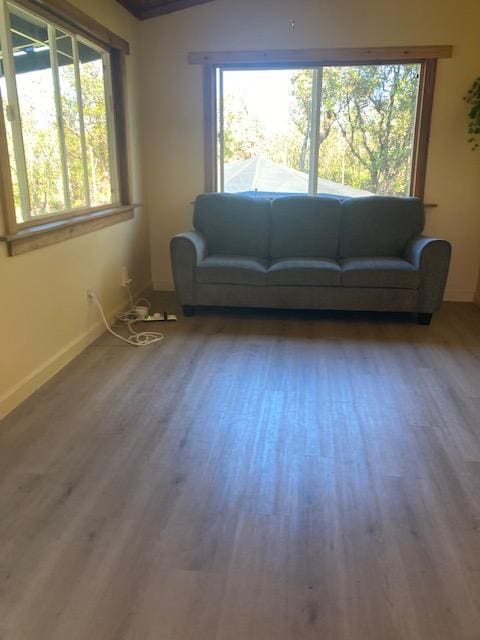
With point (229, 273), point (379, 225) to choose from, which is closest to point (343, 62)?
point (379, 225)

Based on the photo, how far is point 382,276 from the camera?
3.71 m

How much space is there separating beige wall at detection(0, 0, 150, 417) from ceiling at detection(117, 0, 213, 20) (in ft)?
0.27

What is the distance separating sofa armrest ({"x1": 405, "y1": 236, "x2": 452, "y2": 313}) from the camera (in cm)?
363

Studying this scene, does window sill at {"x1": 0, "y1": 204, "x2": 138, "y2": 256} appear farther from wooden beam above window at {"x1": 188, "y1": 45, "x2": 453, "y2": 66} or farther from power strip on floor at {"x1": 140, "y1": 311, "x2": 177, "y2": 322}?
wooden beam above window at {"x1": 188, "y1": 45, "x2": 453, "y2": 66}

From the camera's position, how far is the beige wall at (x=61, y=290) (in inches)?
98.5

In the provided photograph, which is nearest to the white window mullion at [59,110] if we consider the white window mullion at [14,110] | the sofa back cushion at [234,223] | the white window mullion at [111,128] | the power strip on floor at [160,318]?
the white window mullion at [14,110]

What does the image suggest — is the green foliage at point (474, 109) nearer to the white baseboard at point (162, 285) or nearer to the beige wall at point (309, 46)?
the beige wall at point (309, 46)

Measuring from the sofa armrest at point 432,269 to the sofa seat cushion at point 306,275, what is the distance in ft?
1.99

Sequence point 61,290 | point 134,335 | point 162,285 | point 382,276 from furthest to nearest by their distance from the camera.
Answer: point 162,285 → point 382,276 → point 134,335 → point 61,290

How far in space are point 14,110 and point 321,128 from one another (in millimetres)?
2713

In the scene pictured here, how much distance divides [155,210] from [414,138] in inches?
→ 96.5

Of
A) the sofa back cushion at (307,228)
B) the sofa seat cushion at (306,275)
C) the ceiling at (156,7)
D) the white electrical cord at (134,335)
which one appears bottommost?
the white electrical cord at (134,335)

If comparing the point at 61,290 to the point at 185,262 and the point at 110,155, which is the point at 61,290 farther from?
the point at 110,155

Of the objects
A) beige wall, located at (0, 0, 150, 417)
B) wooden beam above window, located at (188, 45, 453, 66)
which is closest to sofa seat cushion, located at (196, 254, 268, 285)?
beige wall, located at (0, 0, 150, 417)
